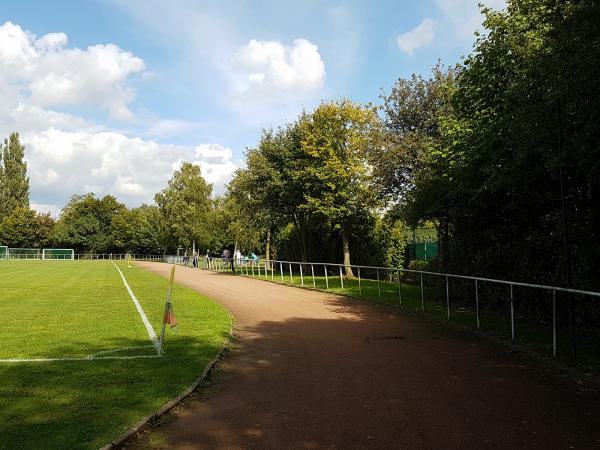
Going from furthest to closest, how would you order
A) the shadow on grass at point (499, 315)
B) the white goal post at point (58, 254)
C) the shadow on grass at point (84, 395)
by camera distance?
1. the white goal post at point (58, 254)
2. the shadow on grass at point (499, 315)
3. the shadow on grass at point (84, 395)

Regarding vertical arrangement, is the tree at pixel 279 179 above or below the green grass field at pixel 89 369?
above

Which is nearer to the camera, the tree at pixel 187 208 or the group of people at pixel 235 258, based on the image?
the group of people at pixel 235 258

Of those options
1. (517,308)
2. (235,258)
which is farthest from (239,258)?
(517,308)

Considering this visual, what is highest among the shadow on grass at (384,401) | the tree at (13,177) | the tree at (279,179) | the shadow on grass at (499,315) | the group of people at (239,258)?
the tree at (13,177)

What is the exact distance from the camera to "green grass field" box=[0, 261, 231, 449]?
4941 millimetres

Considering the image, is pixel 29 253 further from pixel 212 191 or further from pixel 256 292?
pixel 256 292

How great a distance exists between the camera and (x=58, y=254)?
287 feet

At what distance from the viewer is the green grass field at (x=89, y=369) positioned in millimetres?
4941

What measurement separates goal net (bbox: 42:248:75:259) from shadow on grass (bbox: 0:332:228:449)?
282 ft

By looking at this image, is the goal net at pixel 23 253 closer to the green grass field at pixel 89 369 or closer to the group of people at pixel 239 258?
the group of people at pixel 239 258

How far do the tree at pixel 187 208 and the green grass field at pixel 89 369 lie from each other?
42.4 m

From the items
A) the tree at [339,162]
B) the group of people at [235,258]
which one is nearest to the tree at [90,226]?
the group of people at [235,258]

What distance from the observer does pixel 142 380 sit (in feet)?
21.8

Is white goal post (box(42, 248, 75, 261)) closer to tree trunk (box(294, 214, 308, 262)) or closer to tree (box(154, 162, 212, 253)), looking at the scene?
tree (box(154, 162, 212, 253))
